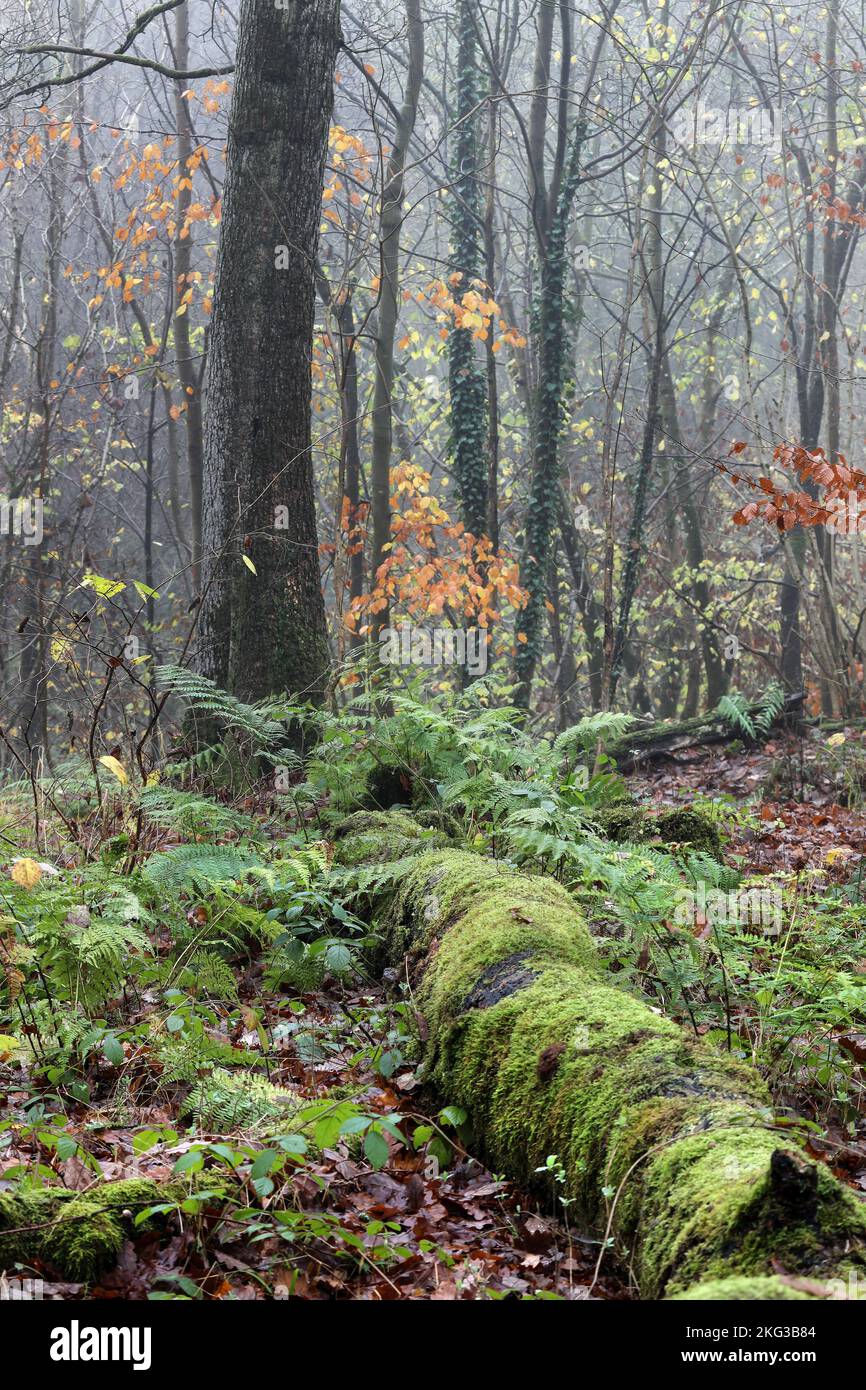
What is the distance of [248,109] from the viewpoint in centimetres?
796

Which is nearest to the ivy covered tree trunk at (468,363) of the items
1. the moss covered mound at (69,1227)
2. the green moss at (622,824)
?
the green moss at (622,824)

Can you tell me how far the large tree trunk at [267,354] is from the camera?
7887mm

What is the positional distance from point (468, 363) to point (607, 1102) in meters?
13.5

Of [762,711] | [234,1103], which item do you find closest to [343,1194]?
[234,1103]

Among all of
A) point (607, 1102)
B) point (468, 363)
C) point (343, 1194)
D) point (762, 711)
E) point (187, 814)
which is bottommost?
point (343, 1194)

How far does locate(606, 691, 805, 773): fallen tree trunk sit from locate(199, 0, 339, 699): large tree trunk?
141 inches

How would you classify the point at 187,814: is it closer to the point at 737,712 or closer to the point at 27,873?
the point at 27,873

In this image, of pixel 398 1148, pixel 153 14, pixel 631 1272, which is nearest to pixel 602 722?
pixel 398 1148

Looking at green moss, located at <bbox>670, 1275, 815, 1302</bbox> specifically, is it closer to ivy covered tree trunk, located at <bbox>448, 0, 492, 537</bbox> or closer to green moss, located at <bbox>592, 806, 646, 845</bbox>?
green moss, located at <bbox>592, 806, 646, 845</bbox>

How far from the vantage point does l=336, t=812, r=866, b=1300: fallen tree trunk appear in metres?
2.10

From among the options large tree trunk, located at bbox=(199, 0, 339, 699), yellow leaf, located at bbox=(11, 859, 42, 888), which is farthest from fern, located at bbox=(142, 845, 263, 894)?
large tree trunk, located at bbox=(199, 0, 339, 699)

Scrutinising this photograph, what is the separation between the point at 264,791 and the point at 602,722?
2317 millimetres

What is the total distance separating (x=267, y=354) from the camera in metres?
7.95

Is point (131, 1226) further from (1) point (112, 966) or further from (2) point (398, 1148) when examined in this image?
(1) point (112, 966)
